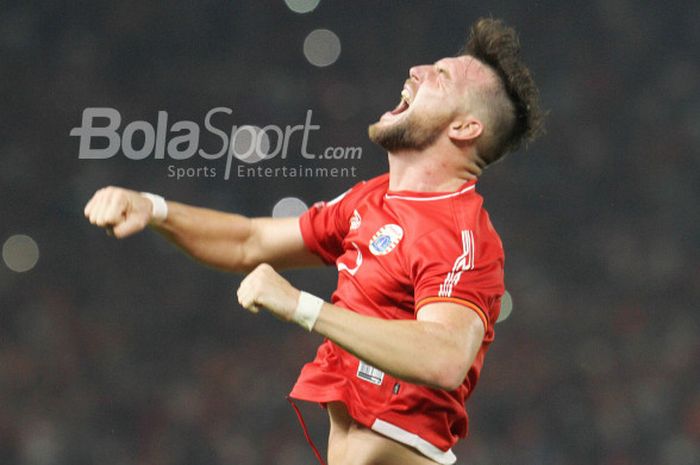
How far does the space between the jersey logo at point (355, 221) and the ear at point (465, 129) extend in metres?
0.17

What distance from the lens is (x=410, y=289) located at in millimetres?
1282

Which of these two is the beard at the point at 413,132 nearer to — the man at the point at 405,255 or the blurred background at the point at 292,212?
the man at the point at 405,255

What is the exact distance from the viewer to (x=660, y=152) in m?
2.76

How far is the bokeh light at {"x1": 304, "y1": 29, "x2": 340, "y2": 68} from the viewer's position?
2.75 metres

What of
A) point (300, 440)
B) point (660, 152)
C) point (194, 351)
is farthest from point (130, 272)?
point (660, 152)

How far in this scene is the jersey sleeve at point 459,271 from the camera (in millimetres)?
1188

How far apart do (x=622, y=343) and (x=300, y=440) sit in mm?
895

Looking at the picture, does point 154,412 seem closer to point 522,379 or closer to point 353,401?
point 522,379

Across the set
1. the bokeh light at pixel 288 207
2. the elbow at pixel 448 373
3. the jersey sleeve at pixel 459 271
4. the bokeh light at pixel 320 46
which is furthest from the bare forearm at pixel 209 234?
the bokeh light at pixel 320 46

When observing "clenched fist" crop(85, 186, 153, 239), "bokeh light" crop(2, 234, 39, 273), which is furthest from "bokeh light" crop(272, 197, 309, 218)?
"clenched fist" crop(85, 186, 153, 239)

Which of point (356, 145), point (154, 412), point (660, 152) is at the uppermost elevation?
point (660, 152)

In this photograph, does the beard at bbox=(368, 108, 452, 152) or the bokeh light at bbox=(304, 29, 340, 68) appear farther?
the bokeh light at bbox=(304, 29, 340, 68)

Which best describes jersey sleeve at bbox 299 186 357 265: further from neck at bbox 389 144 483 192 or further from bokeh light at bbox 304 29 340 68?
bokeh light at bbox 304 29 340 68

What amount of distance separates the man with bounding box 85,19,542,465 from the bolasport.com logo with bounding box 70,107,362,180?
119cm
